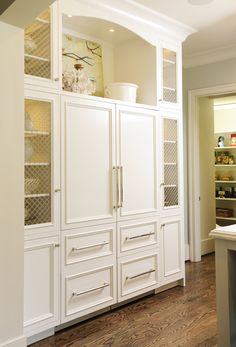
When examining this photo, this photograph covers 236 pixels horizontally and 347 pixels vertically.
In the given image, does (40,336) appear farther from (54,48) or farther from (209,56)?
(209,56)

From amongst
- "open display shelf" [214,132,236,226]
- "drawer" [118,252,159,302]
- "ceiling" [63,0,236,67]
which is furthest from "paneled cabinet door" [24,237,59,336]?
"open display shelf" [214,132,236,226]

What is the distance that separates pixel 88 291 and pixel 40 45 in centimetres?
199

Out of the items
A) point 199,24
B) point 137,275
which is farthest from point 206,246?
point 199,24

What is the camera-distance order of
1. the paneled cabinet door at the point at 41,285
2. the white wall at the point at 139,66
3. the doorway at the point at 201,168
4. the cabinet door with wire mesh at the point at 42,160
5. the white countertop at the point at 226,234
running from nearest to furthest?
the white countertop at the point at 226,234, the paneled cabinet door at the point at 41,285, the cabinet door with wire mesh at the point at 42,160, the white wall at the point at 139,66, the doorway at the point at 201,168

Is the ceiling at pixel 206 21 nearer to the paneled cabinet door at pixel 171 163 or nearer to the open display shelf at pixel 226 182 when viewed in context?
the paneled cabinet door at pixel 171 163

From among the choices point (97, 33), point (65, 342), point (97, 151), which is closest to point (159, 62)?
point (97, 33)

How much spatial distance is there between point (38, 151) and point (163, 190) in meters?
1.48

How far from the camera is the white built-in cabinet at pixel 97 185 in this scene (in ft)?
8.58

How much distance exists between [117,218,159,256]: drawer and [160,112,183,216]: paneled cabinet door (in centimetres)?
26

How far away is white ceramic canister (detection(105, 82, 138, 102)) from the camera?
3.32 metres

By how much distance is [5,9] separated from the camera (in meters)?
2.14

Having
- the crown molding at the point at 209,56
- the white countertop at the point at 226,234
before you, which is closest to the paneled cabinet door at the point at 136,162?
the white countertop at the point at 226,234

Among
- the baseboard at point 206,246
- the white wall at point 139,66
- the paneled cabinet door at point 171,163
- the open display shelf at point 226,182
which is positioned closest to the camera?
the white wall at point 139,66

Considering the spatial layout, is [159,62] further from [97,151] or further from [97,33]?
[97,151]
